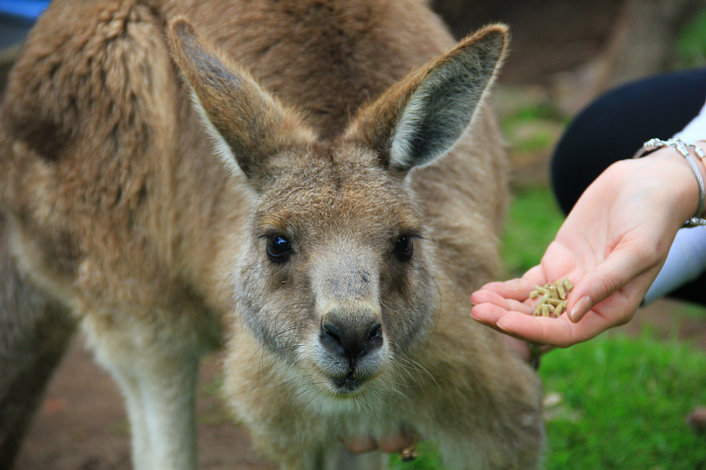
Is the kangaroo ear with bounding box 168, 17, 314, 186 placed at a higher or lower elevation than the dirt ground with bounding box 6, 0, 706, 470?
higher

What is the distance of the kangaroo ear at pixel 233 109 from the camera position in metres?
2.65

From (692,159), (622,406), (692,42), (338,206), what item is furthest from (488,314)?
(692,42)

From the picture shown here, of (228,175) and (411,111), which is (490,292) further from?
(228,175)

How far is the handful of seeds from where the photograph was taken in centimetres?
244

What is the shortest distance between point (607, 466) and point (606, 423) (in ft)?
0.89

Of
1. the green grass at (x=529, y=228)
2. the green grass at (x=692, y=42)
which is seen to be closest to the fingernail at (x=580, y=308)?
the green grass at (x=529, y=228)

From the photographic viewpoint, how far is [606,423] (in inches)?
161

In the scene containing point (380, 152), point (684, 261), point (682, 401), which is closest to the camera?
point (380, 152)

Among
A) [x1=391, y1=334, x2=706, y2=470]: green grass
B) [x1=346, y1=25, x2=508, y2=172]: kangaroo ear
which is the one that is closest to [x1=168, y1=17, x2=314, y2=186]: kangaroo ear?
[x1=346, y1=25, x2=508, y2=172]: kangaroo ear

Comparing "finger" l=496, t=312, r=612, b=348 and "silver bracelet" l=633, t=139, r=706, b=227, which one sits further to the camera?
"silver bracelet" l=633, t=139, r=706, b=227

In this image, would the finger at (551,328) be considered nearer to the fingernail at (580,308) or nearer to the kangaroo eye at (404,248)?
the fingernail at (580,308)

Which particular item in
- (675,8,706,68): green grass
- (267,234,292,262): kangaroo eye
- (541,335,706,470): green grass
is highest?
(267,234,292,262): kangaroo eye

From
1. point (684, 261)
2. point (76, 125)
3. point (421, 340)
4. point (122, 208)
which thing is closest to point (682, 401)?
point (684, 261)

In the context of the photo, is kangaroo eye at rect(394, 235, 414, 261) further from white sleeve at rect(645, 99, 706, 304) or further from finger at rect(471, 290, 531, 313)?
white sleeve at rect(645, 99, 706, 304)
